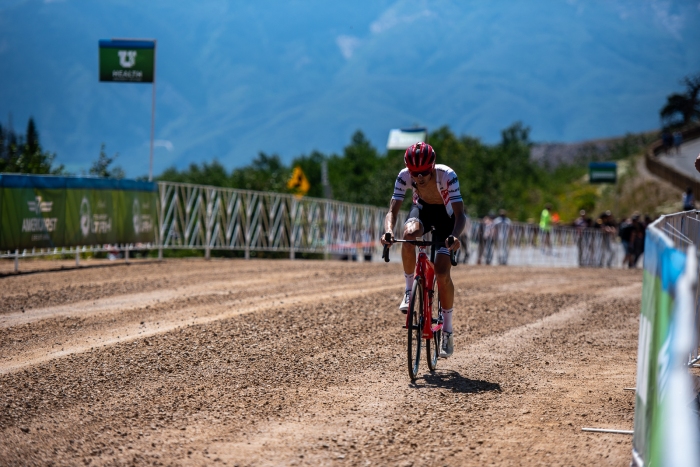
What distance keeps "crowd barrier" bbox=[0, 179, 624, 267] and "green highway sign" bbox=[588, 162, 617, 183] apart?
17607 mm

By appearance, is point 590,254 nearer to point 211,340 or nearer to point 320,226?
point 320,226

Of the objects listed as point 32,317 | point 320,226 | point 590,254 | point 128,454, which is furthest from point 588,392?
point 590,254

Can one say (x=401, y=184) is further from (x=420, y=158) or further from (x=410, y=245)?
(x=410, y=245)

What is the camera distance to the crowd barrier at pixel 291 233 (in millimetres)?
20391

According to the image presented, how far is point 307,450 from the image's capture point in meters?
4.97

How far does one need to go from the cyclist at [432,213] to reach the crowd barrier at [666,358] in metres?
2.41

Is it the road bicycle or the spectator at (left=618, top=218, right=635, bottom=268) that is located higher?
the spectator at (left=618, top=218, right=635, bottom=268)

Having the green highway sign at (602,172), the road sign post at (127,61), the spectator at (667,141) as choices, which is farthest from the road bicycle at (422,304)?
the spectator at (667,141)

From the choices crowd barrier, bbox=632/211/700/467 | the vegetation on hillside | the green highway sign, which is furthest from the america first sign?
the green highway sign

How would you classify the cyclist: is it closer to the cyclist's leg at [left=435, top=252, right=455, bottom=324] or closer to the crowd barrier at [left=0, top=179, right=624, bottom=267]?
the cyclist's leg at [left=435, top=252, right=455, bottom=324]

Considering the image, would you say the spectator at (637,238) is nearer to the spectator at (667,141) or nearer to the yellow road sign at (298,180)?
the yellow road sign at (298,180)

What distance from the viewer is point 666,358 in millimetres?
4137

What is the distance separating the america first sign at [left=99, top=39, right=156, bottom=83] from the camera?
70.9 feet

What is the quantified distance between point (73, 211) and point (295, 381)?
11.2 m
